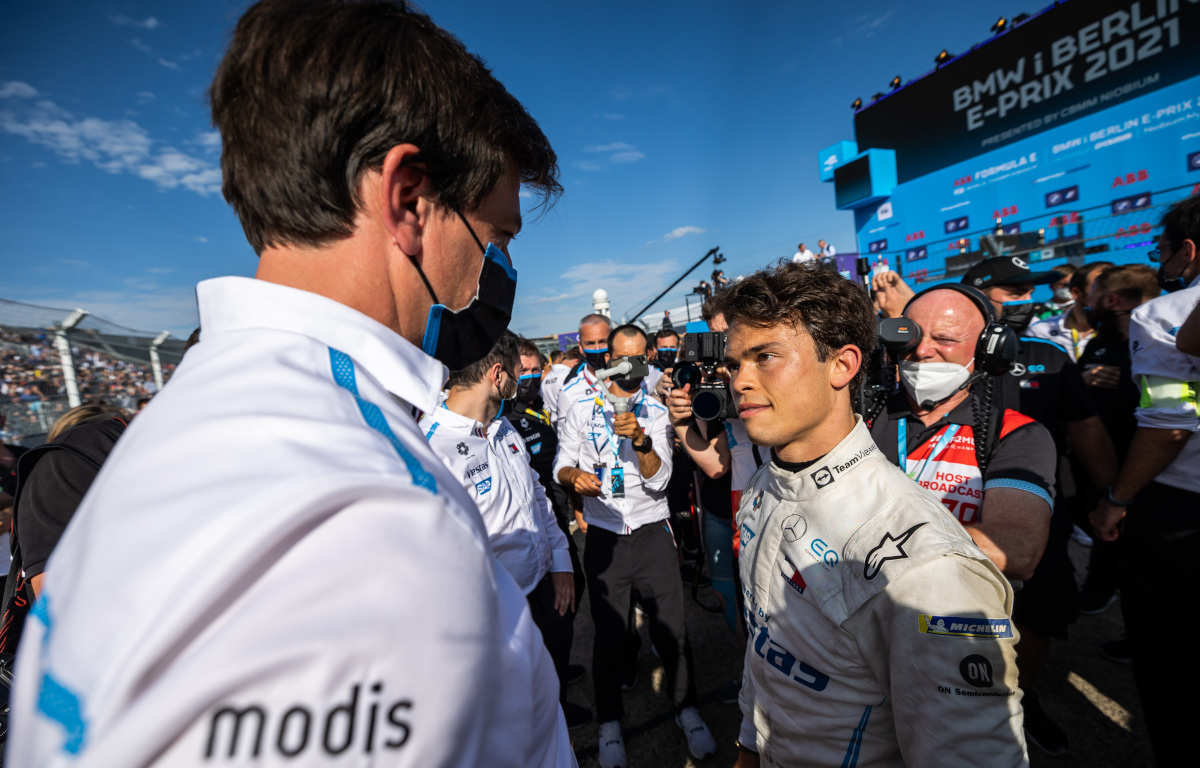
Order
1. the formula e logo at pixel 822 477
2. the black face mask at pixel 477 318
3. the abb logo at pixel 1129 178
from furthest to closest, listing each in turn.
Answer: the abb logo at pixel 1129 178
the formula e logo at pixel 822 477
the black face mask at pixel 477 318

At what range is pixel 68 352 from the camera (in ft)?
20.2

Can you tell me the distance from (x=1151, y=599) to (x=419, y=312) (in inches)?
137

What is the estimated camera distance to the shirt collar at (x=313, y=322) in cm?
70

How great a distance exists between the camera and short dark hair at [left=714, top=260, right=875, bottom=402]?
1850 millimetres

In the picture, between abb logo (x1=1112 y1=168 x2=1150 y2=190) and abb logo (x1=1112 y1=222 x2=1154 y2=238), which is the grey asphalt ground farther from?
abb logo (x1=1112 y1=168 x2=1150 y2=190)

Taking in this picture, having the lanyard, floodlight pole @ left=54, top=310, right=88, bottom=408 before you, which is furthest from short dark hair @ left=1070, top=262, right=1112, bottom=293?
floodlight pole @ left=54, top=310, right=88, bottom=408

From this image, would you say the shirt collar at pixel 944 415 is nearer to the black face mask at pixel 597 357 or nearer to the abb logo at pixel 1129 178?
the black face mask at pixel 597 357

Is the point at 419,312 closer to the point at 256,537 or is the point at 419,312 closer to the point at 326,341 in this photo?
the point at 326,341

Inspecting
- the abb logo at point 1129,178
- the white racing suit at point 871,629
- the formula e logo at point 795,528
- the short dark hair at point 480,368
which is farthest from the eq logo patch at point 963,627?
the abb logo at point 1129,178

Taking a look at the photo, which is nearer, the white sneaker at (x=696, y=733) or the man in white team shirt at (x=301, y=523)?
the man in white team shirt at (x=301, y=523)

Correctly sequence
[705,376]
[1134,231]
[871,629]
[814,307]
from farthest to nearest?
[1134,231] < [705,376] < [814,307] < [871,629]

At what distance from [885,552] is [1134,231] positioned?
47.7ft

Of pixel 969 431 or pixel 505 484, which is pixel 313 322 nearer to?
pixel 505 484

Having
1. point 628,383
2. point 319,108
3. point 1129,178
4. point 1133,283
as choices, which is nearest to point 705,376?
point 628,383
